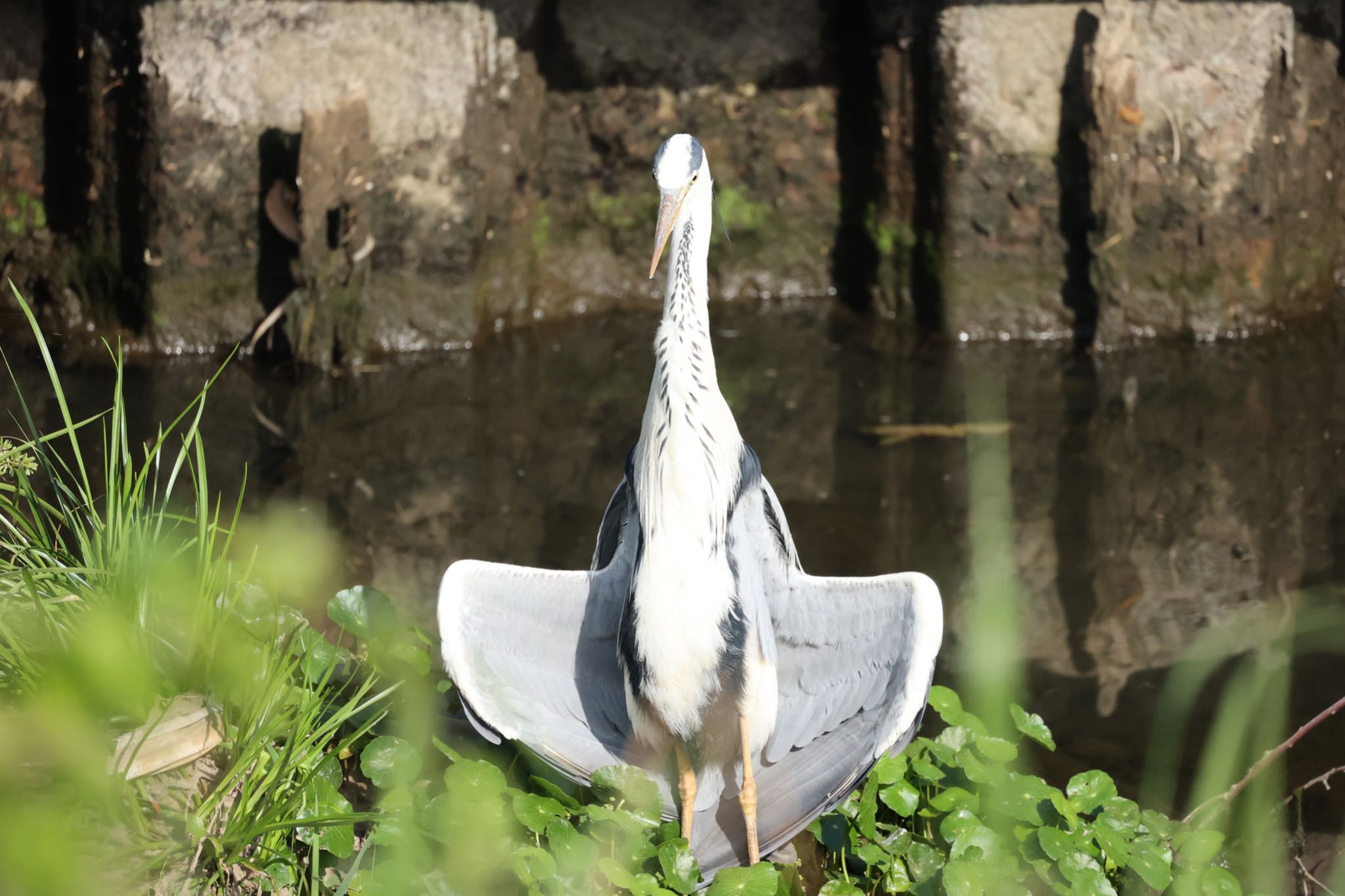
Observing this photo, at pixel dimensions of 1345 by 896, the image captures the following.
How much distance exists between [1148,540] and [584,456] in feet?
5.93

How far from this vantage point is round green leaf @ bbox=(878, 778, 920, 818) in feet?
8.11

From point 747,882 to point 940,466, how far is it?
8.10 feet

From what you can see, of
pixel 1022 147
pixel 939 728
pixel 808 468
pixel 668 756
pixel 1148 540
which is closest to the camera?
pixel 668 756

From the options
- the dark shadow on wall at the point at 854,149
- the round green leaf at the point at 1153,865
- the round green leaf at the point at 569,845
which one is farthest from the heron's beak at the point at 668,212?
the dark shadow on wall at the point at 854,149

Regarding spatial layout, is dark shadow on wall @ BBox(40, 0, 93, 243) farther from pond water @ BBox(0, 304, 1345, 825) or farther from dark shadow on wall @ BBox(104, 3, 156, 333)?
pond water @ BBox(0, 304, 1345, 825)

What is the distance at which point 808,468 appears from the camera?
4.48 meters

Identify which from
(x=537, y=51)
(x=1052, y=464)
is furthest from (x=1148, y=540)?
(x=537, y=51)

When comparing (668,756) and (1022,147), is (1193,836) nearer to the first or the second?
(668,756)

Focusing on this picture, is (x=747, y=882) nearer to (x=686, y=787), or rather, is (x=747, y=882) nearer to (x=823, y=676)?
(x=686, y=787)

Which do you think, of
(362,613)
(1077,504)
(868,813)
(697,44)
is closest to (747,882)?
(868,813)

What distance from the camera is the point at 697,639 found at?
229 cm

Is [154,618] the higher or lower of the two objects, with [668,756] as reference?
higher

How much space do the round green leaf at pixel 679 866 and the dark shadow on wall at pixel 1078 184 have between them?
3.73 metres

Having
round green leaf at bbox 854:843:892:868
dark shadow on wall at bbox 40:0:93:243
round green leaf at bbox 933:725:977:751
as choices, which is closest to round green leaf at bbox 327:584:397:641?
round green leaf at bbox 854:843:892:868
